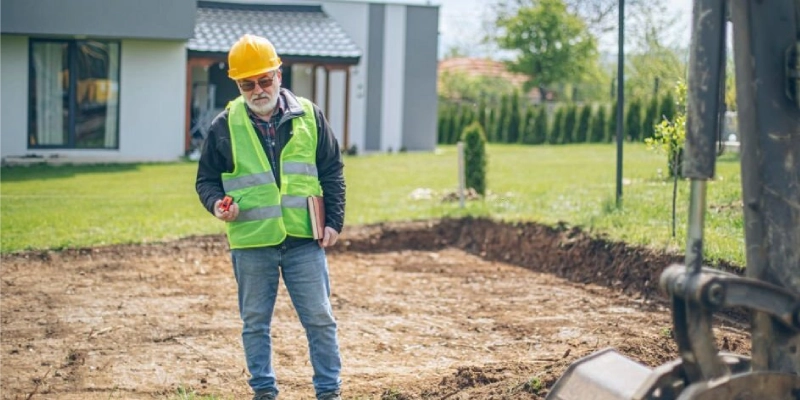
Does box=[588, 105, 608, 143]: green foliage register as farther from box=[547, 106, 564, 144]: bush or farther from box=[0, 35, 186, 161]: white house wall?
box=[0, 35, 186, 161]: white house wall

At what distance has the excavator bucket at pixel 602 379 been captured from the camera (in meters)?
4.38

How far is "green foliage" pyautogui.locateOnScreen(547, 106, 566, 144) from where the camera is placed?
35834 mm

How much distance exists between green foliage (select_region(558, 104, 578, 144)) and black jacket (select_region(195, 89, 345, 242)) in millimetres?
29805

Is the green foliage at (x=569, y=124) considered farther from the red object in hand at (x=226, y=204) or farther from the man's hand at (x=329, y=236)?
the red object in hand at (x=226, y=204)

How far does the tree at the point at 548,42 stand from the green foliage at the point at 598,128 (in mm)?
10528

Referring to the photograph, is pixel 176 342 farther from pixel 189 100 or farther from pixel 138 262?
pixel 189 100

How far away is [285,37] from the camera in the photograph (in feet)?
94.8

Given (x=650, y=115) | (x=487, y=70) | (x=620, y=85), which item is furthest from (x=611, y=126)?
(x=620, y=85)

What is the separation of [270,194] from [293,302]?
2.05 ft

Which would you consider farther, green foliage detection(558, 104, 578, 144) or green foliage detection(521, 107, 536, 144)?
green foliage detection(521, 107, 536, 144)

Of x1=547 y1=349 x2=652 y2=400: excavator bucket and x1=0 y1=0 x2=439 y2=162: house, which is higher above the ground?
x1=0 y1=0 x2=439 y2=162: house

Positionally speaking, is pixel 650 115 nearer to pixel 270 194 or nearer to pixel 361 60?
pixel 361 60

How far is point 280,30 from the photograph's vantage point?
29484 mm

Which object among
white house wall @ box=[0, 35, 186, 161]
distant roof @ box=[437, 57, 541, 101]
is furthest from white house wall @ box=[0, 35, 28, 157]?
distant roof @ box=[437, 57, 541, 101]
